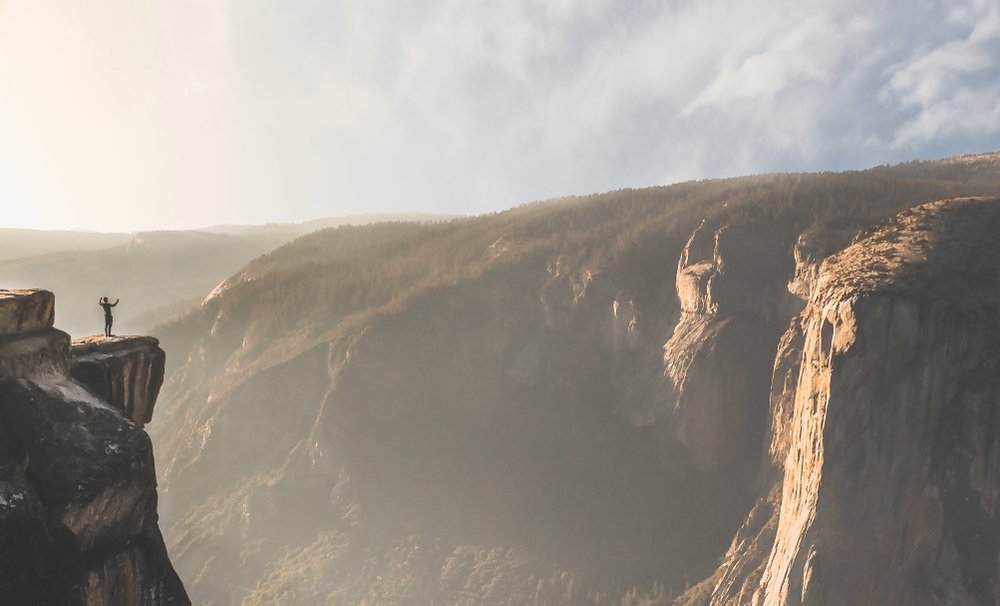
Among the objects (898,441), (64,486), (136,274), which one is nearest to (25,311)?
(64,486)

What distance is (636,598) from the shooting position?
1720 inches

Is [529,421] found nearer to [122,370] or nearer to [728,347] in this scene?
[728,347]

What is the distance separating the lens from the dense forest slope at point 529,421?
4728 cm

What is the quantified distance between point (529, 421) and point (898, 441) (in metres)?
33.2

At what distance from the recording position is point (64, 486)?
42.8ft

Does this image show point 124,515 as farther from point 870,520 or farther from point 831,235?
point 831,235

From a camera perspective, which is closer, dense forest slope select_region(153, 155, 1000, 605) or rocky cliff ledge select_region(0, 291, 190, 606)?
rocky cliff ledge select_region(0, 291, 190, 606)

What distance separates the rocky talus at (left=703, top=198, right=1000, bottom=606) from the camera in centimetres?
3141

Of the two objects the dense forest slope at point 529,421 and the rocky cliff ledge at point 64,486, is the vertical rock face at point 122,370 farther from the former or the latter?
the dense forest slope at point 529,421

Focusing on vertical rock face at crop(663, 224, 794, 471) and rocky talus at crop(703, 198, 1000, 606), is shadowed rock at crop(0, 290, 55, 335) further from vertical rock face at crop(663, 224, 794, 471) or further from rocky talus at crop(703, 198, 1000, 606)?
vertical rock face at crop(663, 224, 794, 471)

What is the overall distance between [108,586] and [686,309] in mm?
50886

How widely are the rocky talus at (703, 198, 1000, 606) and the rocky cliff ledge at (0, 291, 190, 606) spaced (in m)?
30.6

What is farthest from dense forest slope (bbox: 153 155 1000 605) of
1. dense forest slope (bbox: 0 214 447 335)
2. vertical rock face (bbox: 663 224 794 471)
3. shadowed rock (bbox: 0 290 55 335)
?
dense forest slope (bbox: 0 214 447 335)

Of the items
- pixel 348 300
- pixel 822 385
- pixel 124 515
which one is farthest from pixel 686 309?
pixel 124 515
